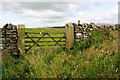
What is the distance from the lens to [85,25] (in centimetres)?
1594

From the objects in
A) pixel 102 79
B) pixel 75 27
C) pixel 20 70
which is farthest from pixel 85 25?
pixel 102 79

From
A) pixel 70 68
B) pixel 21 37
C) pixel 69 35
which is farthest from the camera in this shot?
pixel 69 35

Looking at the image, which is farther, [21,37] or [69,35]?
[69,35]

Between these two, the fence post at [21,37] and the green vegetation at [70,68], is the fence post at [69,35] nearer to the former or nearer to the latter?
the fence post at [21,37]

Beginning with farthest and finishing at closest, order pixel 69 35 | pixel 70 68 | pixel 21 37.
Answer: pixel 69 35
pixel 21 37
pixel 70 68

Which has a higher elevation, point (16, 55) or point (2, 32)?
point (2, 32)

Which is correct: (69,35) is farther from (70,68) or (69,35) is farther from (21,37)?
(70,68)

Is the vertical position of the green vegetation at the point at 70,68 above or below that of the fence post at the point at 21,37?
below

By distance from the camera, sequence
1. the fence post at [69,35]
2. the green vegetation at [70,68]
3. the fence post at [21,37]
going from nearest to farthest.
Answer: the green vegetation at [70,68]
the fence post at [21,37]
the fence post at [69,35]

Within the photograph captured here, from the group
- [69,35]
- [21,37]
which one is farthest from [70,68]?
[69,35]

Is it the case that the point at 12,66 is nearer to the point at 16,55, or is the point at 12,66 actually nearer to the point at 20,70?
the point at 20,70

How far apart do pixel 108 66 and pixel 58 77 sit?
1.59 metres

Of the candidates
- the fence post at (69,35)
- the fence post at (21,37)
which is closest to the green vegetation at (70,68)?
the fence post at (21,37)

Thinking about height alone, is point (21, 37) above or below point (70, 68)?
above
